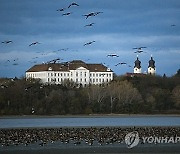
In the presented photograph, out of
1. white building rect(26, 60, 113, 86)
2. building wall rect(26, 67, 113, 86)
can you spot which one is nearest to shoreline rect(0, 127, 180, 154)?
building wall rect(26, 67, 113, 86)

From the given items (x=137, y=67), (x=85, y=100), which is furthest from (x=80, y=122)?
(x=137, y=67)

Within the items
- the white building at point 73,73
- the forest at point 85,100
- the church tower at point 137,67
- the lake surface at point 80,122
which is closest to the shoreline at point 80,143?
the lake surface at point 80,122

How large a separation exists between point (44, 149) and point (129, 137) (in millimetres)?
9849

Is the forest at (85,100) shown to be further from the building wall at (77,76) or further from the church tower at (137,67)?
the church tower at (137,67)

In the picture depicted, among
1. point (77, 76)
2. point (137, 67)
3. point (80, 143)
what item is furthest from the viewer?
point (137, 67)

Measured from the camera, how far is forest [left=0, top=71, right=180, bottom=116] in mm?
94000

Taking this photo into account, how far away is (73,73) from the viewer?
150 metres

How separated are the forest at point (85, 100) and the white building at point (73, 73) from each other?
1591 inches

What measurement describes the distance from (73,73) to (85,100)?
51.9 meters

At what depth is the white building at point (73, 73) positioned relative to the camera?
14738 cm

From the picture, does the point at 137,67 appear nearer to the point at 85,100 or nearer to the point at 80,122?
the point at 85,100

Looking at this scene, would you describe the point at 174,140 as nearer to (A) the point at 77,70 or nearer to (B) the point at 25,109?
(B) the point at 25,109

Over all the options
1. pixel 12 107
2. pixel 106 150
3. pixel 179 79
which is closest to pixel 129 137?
pixel 106 150

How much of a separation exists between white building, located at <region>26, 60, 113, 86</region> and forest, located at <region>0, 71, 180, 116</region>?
40.4 metres
